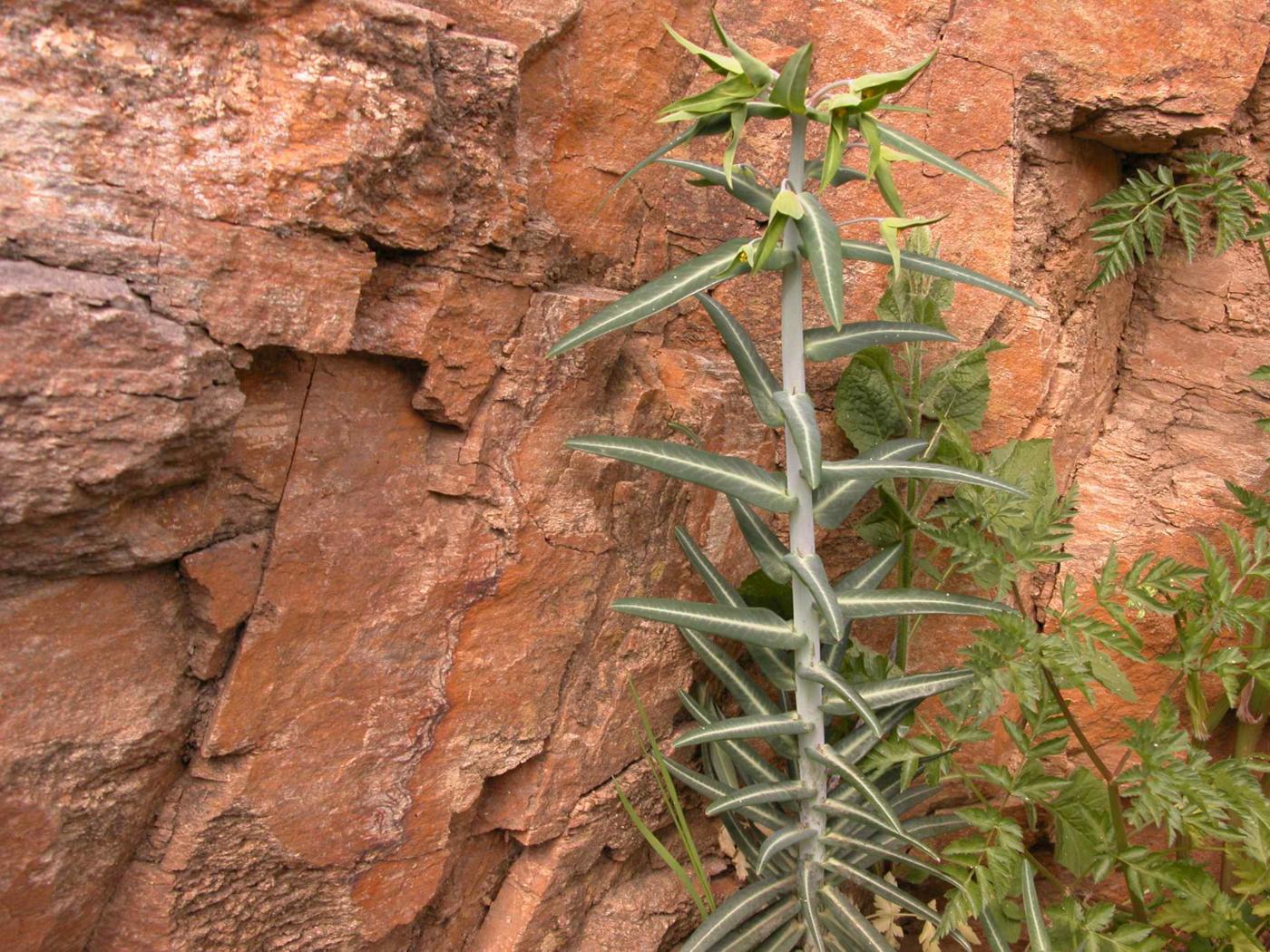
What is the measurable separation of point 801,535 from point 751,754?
0.52m

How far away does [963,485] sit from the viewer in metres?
2.04

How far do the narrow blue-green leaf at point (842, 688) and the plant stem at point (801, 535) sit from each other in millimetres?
21

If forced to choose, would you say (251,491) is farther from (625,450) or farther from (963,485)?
(963,485)

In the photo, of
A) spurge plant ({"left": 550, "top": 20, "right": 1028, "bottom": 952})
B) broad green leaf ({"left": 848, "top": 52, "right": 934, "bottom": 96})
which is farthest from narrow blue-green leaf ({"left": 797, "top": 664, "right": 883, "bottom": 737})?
broad green leaf ({"left": 848, "top": 52, "right": 934, "bottom": 96})

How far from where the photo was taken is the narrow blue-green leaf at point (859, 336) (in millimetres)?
1760

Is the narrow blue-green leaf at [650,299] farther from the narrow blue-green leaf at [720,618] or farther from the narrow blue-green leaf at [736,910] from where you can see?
the narrow blue-green leaf at [736,910]

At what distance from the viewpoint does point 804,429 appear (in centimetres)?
164

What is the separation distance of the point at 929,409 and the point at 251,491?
4.48 feet

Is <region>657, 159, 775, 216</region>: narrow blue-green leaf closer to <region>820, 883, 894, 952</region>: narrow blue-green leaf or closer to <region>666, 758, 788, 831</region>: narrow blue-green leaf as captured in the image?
<region>666, 758, 788, 831</region>: narrow blue-green leaf

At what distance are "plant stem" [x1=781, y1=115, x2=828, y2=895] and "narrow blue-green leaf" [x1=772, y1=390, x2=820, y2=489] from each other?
3 cm

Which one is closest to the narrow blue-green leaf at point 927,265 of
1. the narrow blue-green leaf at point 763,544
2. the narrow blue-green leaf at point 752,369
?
the narrow blue-green leaf at point 752,369

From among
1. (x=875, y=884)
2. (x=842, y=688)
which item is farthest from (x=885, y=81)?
(x=875, y=884)

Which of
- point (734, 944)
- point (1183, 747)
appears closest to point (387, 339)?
point (734, 944)

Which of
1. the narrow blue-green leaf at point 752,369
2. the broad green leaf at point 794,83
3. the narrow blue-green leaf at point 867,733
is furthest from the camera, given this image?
the narrow blue-green leaf at point 867,733
